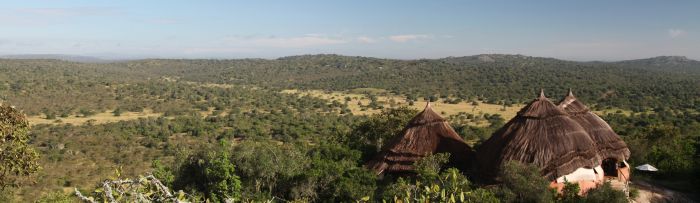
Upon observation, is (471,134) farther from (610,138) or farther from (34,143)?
(34,143)

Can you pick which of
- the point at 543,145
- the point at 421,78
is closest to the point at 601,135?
the point at 543,145

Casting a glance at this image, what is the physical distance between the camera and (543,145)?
1719cm

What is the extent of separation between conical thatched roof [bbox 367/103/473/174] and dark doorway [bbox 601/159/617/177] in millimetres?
5923

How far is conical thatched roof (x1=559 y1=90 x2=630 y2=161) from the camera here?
768 inches

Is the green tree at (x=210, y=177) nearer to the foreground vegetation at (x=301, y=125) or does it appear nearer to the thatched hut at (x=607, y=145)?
the foreground vegetation at (x=301, y=125)

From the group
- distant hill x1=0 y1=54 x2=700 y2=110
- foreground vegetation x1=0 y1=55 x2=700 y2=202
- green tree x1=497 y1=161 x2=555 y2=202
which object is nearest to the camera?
green tree x1=497 y1=161 x2=555 y2=202

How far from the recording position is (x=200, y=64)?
490ft

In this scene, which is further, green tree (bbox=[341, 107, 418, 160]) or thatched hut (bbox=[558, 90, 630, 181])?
green tree (bbox=[341, 107, 418, 160])

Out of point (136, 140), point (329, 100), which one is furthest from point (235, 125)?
point (329, 100)

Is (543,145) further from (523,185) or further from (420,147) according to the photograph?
(420,147)

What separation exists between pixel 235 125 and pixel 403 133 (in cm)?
3278

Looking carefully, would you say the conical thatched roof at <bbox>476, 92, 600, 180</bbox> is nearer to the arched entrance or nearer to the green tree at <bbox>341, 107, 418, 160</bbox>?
the arched entrance

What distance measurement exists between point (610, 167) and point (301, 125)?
3374 centimetres

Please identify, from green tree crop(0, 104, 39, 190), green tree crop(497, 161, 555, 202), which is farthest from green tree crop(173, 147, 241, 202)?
green tree crop(497, 161, 555, 202)
